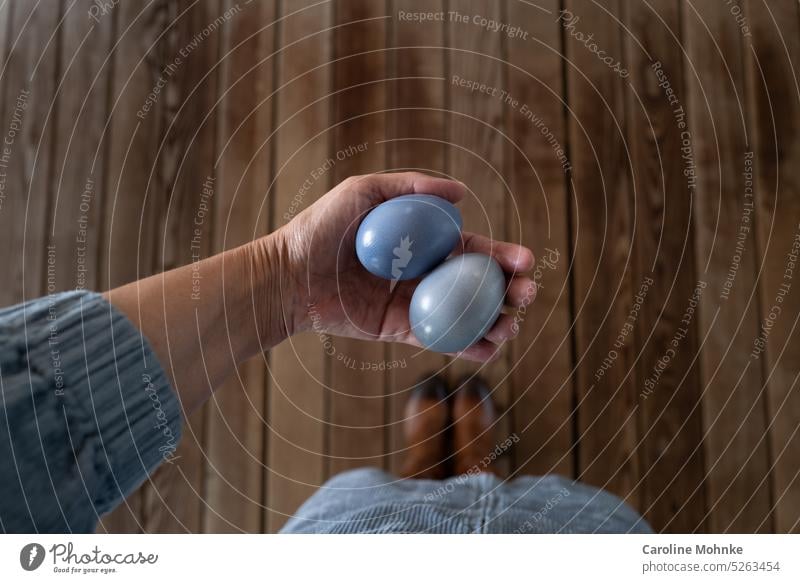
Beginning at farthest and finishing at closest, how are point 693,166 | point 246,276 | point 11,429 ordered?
1. point 693,166
2. point 246,276
3. point 11,429

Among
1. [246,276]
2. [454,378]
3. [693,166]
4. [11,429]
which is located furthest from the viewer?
[454,378]

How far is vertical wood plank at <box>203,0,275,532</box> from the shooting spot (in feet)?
1.92

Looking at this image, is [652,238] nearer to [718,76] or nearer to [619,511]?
[718,76]

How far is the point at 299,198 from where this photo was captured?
0.62 meters

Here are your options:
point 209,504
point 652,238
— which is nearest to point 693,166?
point 652,238

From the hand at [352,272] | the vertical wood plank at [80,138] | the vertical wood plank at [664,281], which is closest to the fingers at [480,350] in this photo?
the hand at [352,272]

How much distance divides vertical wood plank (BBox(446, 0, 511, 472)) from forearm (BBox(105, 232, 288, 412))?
22 centimetres

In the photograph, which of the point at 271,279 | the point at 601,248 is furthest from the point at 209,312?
the point at 601,248

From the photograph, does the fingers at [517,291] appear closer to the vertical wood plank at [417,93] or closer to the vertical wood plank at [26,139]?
the vertical wood plank at [417,93]

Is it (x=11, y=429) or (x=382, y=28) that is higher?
(x=382, y=28)

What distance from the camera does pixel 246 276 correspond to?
1.61 feet

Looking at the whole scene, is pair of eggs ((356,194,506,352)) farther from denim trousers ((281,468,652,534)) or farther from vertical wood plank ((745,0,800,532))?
vertical wood plank ((745,0,800,532))

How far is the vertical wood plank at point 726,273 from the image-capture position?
22.3 inches
